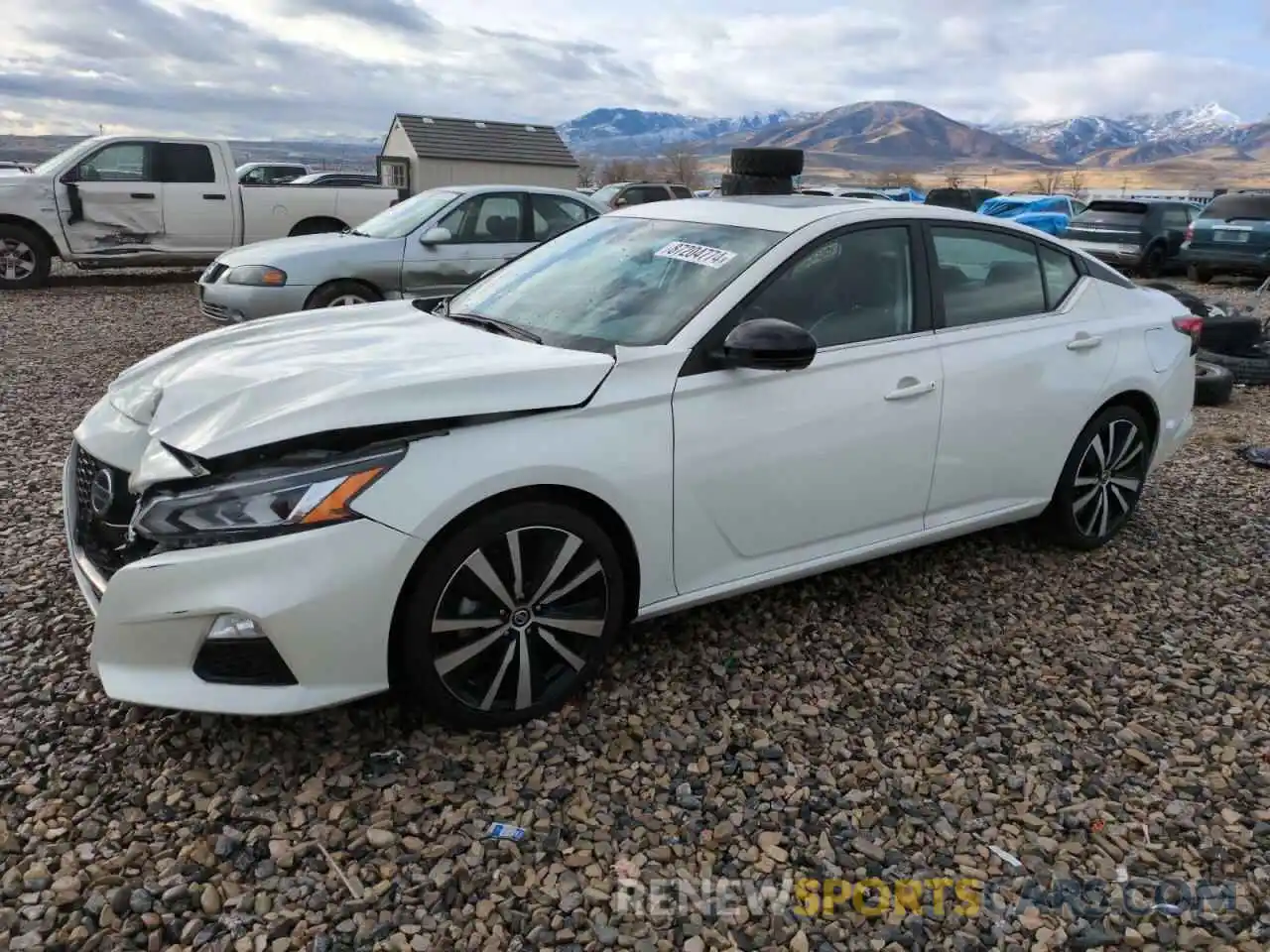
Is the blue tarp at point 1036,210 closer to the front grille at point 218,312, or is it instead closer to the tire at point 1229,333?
the tire at point 1229,333

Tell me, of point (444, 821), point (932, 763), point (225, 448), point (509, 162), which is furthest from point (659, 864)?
point (509, 162)

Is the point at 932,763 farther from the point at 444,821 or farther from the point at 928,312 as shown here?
the point at 928,312

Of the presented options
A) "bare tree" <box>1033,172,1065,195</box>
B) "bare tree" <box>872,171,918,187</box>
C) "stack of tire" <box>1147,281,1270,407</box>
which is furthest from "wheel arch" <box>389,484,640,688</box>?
"bare tree" <box>1033,172,1065,195</box>

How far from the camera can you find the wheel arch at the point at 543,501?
2680 mm

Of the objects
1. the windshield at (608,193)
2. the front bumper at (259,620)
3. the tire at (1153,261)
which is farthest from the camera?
the windshield at (608,193)

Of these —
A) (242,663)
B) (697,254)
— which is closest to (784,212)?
(697,254)

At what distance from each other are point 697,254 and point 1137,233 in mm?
16333

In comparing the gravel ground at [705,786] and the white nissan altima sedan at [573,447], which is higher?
the white nissan altima sedan at [573,447]

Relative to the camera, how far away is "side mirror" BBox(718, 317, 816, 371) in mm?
3059

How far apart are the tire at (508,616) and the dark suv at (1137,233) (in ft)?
54.6

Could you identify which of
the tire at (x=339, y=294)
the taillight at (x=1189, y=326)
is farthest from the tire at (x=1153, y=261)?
the tire at (x=339, y=294)

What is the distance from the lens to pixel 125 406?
10.3ft

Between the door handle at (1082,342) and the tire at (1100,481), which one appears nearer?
the door handle at (1082,342)

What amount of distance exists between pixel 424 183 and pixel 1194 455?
26209 mm
